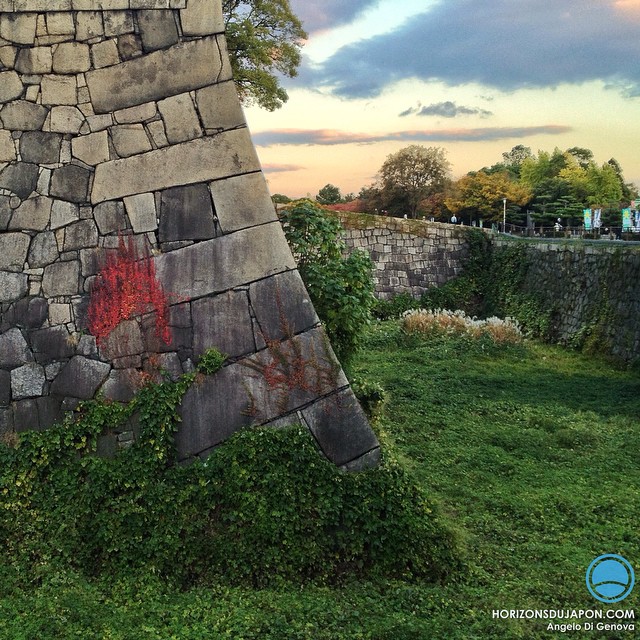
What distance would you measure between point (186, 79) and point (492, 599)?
4597 mm

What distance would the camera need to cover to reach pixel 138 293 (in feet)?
17.4

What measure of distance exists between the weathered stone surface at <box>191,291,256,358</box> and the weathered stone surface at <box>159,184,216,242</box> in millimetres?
517

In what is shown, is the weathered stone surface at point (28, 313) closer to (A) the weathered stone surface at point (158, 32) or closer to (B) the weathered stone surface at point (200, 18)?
(A) the weathered stone surface at point (158, 32)

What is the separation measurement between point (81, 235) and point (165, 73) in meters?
1.45

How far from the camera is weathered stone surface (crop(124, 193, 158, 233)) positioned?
5266 mm

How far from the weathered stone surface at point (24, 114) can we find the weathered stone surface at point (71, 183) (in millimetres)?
394

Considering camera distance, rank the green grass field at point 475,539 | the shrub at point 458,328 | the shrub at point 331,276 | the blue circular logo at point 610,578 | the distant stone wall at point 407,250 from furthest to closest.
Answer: the distant stone wall at point 407,250
the shrub at point 458,328
the shrub at point 331,276
the blue circular logo at point 610,578
the green grass field at point 475,539

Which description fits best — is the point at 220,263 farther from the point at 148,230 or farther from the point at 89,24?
the point at 89,24

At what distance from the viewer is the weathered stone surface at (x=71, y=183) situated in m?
5.29

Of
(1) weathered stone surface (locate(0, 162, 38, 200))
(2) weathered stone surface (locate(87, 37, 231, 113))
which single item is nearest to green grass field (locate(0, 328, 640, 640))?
(1) weathered stone surface (locate(0, 162, 38, 200))

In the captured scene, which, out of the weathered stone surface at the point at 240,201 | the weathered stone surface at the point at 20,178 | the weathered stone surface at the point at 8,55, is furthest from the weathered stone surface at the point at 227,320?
the weathered stone surface at the point at 8,55

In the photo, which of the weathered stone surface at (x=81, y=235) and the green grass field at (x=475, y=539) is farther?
the weathered stone surface at (x=81, y=235)

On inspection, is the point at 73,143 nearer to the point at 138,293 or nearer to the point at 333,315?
the point at 138,293

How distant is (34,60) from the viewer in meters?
5.22
